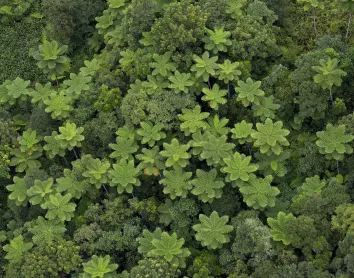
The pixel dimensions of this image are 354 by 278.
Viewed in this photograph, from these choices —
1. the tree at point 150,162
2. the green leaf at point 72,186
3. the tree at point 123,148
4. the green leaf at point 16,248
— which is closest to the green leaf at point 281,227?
the tree at point 150,162

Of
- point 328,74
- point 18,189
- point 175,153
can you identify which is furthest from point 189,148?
point 18,189

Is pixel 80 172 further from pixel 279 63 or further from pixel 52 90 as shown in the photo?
pixel 279 63

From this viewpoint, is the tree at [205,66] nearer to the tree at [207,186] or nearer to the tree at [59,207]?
the tree at [207,186]

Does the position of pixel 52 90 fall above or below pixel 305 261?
above

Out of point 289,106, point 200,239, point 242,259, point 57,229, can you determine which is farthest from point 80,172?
point 289,106

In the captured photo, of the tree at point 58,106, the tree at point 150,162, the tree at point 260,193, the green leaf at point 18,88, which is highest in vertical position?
the green leaf at point 18,88

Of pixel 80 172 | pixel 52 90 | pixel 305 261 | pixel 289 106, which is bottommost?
pixel 305 261
